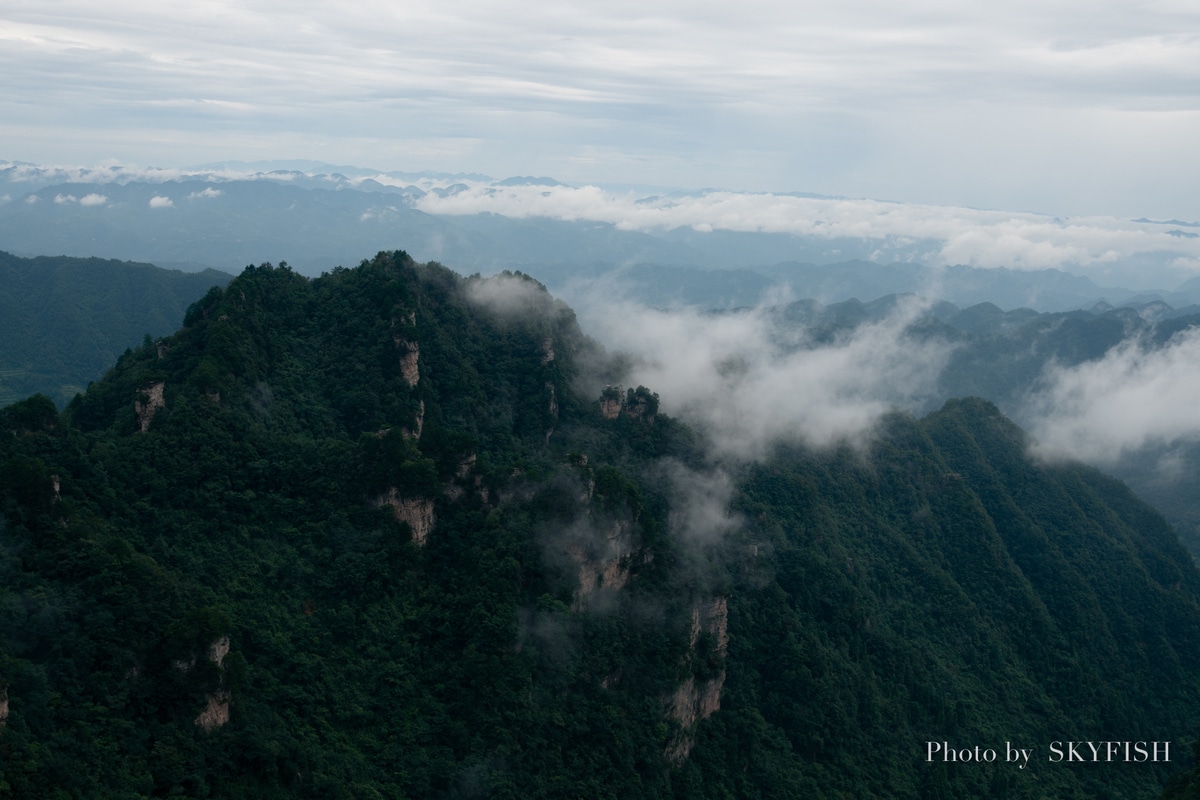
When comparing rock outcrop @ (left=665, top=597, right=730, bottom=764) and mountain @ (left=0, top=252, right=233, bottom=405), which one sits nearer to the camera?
rock outcrop @ (left=665, top=597, right=730, bottom=764)

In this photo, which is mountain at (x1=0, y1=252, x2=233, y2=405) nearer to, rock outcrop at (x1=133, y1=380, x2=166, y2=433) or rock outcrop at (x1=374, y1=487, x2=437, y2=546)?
rock outcrop at (x1=133, y1=380, x2=166, y2=433)

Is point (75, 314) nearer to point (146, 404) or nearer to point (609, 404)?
point (609, 404)

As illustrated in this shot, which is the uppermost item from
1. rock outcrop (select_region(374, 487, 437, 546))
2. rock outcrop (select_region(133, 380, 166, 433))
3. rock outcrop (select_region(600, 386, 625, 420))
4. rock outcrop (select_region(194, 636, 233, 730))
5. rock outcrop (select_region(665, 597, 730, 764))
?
rock outcrop (select_region(133, 380, 166, 433))

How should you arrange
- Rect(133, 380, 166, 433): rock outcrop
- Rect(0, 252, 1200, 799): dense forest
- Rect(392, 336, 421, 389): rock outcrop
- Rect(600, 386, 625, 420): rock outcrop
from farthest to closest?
Rect(600, 386, 625, 420): rock outcrop, Rect(392, 336, 421, 389): rock outcrop, Rect(133, 380, 166, 433): rock outcrop, Rect(0, 252, 1200, 799): dense forest

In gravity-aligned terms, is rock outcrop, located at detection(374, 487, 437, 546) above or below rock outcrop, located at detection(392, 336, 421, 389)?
below

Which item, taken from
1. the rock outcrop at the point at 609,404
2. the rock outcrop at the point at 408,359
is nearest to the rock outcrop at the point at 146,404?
the rock outcrop at the point at 408,359

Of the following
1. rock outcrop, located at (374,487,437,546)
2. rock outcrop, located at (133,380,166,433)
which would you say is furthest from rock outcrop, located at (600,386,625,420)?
rock outcrop, located at (133,380,166,433)

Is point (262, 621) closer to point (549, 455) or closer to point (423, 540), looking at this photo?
point (423, 540)

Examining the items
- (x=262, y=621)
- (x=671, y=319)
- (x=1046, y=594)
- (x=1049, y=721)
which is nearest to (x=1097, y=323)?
(x=671, y=319)
